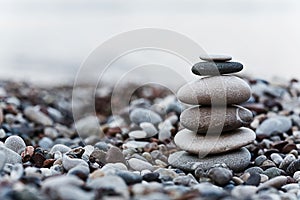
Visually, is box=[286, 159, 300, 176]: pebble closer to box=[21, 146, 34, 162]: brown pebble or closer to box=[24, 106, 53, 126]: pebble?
box=[21, 146, 34, 162]: brown pebble

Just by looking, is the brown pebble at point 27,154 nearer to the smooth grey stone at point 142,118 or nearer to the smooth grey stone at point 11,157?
the smooth grey stone at point 11,157

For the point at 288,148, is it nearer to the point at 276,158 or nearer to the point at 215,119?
the point at 276,158

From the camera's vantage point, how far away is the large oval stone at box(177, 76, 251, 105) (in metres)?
3.20

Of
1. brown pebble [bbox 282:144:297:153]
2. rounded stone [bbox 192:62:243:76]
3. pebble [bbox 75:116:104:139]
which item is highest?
rounded stone [bbox 192:62:243:76]

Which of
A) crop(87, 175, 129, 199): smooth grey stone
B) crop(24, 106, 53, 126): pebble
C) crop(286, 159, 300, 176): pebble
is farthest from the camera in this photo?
crop(24, 106, 53, 126): pebble

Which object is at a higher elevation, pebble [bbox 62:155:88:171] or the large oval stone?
the large oval stone

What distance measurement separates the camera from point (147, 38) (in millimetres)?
4207

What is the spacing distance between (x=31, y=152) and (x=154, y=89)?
3.51 meters

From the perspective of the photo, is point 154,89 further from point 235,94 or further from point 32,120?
point 235,94

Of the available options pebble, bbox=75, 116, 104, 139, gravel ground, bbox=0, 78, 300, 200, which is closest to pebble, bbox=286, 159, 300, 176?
gravel ground, bbox=0, 78, 300, 200

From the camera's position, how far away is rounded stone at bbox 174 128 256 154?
3186 mm

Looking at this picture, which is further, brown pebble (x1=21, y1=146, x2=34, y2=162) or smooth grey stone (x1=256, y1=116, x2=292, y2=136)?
smooth grey stone (x1=256, y1=116, x2=292, y2=136)

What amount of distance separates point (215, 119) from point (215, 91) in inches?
6.8

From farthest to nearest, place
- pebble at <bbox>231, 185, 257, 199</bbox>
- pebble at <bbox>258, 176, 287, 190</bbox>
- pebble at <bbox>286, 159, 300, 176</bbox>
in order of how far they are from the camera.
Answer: pebble at <bbox>286, 159, 300, 176</bbox>, pebble at <bbox>258, 176, 287, 190</bbox>, pebble at <bbox>231, 185, 257, 199</bbox>
